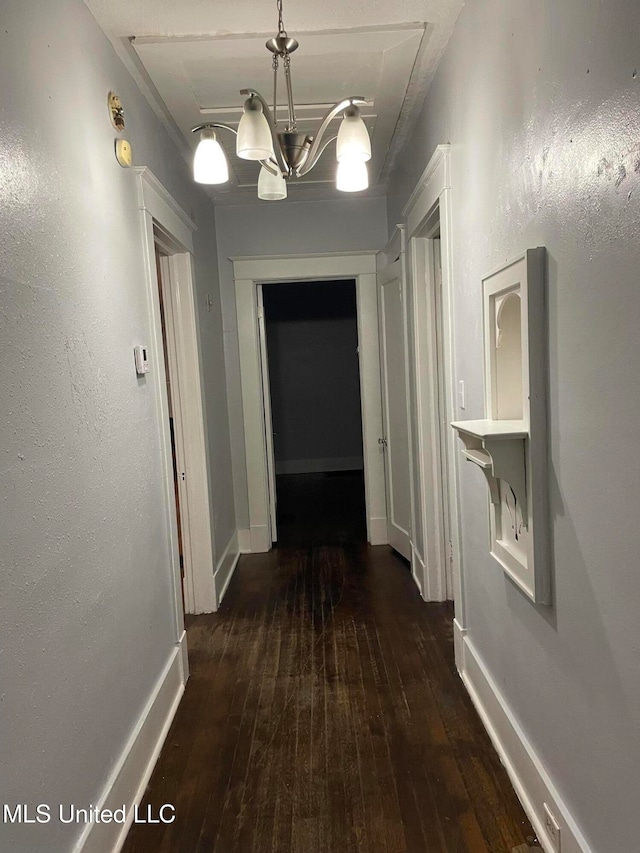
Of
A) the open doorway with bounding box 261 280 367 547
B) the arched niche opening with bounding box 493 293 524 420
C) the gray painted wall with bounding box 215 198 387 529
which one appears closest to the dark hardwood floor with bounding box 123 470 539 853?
the arched niche opening with bounding box 493 293 524 420

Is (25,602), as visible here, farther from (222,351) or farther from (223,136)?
(222,351)

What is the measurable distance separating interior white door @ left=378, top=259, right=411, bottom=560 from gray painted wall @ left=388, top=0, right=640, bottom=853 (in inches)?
77.1

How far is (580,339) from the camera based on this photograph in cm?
137

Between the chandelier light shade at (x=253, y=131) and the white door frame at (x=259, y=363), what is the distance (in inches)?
113

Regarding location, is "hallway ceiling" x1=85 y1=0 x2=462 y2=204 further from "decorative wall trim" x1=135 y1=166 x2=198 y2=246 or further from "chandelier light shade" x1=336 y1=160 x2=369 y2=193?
"chandelier light shade" x1=336 y1=160 x2=369 y2=193

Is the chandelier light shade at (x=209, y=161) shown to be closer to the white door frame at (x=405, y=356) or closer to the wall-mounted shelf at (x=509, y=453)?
the wall-mounted shelf at (x=509, y=453)

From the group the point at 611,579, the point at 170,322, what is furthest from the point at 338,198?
the point at 611,579

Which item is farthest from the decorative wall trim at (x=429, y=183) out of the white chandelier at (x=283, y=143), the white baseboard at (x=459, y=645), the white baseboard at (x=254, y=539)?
the white baseboard at (x=254, y=539)

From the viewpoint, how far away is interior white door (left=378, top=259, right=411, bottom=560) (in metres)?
4.04

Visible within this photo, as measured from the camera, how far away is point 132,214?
239cm

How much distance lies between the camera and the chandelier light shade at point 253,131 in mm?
1724

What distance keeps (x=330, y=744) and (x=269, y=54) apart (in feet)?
8.89

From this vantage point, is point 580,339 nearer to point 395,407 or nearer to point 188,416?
point 188,416

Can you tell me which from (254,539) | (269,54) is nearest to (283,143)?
(269,54)
